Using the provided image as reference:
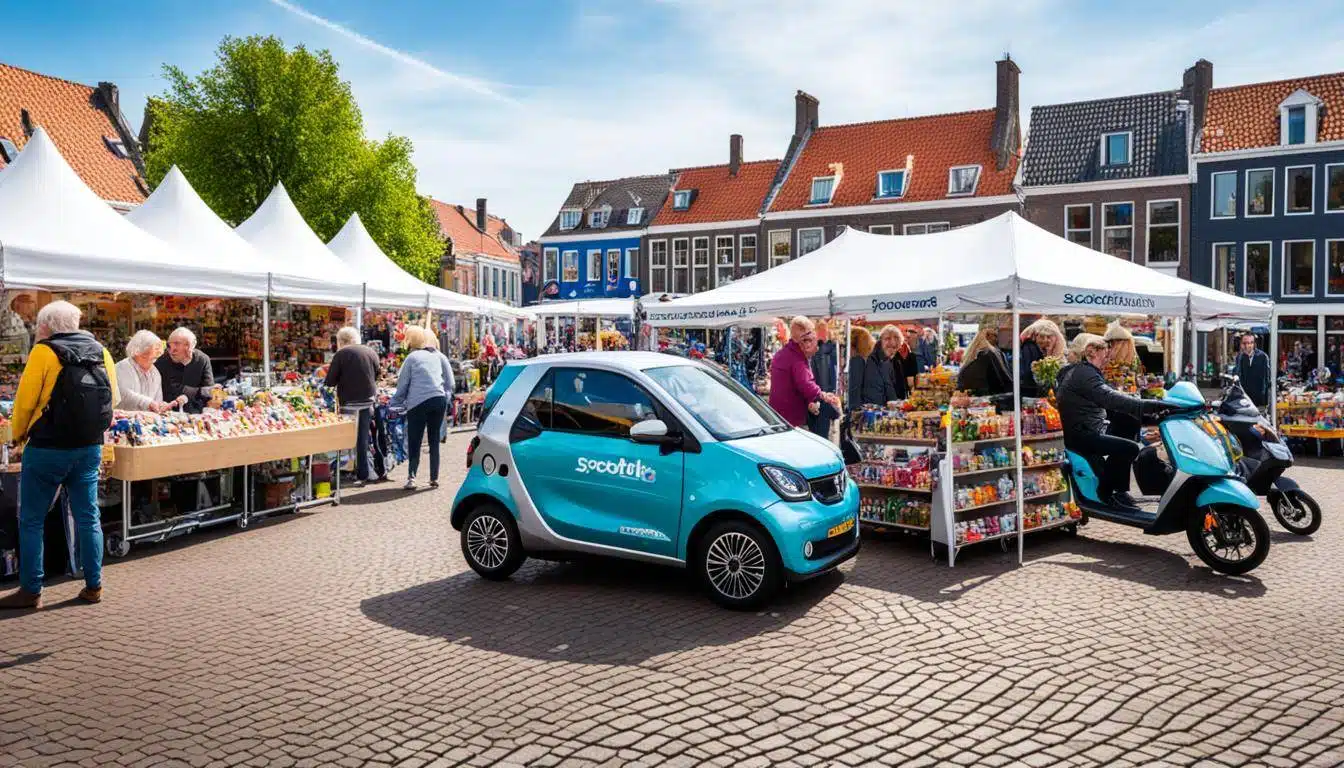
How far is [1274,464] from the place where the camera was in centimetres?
848

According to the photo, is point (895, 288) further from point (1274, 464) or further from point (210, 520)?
point (210, 520)

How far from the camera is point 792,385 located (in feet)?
29.7

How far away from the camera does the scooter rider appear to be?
8242 mm

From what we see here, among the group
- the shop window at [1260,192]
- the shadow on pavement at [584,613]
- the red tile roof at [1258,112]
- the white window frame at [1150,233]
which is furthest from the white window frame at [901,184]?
the shadow on pavement at [584,613]

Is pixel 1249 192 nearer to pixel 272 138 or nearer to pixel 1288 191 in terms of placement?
pixel 1288 191

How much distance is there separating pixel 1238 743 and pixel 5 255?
10.5 metres

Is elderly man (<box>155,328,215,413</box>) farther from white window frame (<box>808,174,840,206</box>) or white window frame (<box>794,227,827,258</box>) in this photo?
white window frame (<box>808,174,840,206</box>)

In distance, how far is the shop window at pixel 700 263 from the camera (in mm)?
49000

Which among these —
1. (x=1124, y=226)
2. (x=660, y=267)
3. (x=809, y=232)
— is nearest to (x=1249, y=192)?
(x=1124, y=226)

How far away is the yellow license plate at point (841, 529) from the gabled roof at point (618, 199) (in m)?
45.6

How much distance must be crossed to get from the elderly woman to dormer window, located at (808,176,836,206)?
36882mm


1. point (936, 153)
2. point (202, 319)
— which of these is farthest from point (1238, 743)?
point (936, 153)

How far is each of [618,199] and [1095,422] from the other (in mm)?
46948

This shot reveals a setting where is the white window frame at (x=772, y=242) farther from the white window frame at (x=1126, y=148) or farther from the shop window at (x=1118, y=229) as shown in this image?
the white window frame at (x=1126, y=148)
